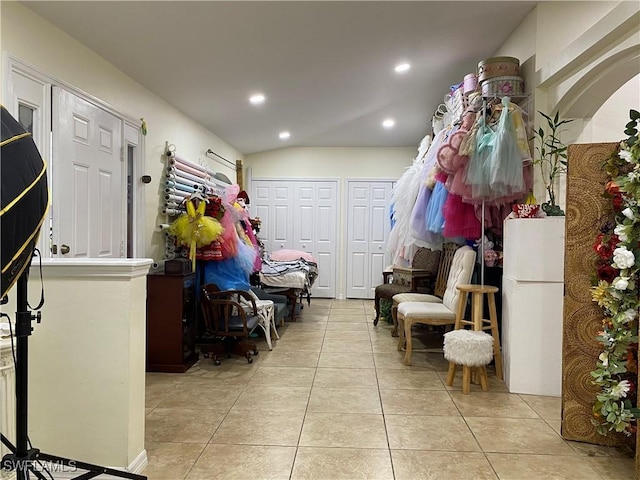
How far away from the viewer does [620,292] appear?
7.47ft

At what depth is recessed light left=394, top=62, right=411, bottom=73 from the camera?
441 centimetres

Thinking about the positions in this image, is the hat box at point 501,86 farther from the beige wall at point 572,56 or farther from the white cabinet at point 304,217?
the white cabinet at point 304,217

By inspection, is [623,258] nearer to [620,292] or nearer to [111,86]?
[620,292]

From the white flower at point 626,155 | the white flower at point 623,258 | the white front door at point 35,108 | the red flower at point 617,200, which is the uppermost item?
→ the white front door at point 35,108

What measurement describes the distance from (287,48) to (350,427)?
2849mm

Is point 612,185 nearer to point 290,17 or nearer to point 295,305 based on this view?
point 290,17

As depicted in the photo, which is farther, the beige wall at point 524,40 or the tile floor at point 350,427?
the beige wall at point 524,40

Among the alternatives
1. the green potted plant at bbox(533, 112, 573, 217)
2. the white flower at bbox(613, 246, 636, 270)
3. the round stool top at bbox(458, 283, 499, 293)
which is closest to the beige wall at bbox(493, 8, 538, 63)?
the green potted plant at bbox(533, 112, 573, 217)

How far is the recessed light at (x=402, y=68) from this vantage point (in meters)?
4.41

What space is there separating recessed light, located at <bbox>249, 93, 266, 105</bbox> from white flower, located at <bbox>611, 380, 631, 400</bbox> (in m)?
3.95

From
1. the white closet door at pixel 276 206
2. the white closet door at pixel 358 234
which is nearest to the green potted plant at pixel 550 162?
the white closet door at pixel 358 234

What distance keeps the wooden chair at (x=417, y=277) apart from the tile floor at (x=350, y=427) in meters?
1.24

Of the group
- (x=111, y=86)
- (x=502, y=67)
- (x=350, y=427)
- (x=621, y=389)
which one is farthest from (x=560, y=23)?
(x=111, y=86)

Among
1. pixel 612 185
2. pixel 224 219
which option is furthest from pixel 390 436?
pixel 224 219
